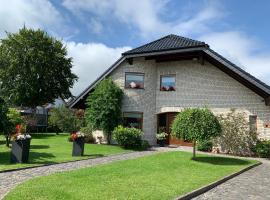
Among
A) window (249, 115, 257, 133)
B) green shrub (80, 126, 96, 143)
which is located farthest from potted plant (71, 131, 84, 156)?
window (249, 115, 257, 133)

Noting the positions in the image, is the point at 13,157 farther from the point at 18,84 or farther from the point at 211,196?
the point at 18,84

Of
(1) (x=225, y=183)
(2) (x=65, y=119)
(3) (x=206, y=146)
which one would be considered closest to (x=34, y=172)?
(1) (x=225, y=183)

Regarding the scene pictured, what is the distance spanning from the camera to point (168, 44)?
80.3ft

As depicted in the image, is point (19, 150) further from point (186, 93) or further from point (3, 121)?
point (186, 93)

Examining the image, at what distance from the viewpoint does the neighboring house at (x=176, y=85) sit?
2142 cm

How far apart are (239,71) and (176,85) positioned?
521 cm

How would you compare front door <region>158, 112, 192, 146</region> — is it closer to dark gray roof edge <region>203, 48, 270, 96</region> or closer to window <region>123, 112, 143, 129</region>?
window <region>123, 112, 143, 129</region>

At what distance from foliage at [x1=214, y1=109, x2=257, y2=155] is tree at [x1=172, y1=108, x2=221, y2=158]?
4488mm

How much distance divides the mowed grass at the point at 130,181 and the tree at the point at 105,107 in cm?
856

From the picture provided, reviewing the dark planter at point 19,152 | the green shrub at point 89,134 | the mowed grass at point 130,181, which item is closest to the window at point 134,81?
the green shrub at point 89,134

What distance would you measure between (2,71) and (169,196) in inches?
1285

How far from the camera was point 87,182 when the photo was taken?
10594mm

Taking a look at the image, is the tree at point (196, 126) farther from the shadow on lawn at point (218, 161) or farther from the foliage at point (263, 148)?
the foliage at point (263, 148)

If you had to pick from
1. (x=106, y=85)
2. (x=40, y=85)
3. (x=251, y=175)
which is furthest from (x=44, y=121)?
(x=251, y=175)
